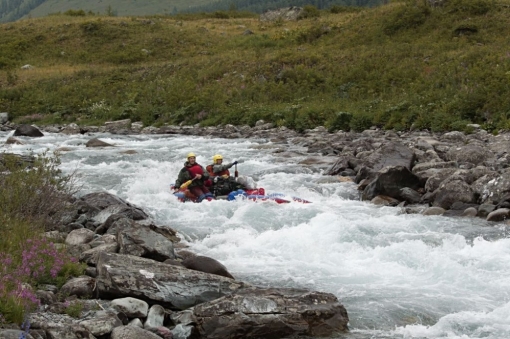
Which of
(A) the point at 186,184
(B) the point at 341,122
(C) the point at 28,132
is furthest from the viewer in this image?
(C) the point at 28,132

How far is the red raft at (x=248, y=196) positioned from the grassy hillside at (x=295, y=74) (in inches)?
344

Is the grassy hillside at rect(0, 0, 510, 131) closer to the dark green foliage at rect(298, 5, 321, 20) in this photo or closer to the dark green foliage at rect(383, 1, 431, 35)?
the dark green foliage at rect(383, 1, 431, 35)

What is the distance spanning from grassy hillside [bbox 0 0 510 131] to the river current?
851 centimetres

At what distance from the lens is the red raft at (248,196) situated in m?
13.3

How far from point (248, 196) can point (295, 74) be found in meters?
17.5

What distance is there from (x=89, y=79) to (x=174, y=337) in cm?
3243

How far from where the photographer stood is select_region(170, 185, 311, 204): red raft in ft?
43.5

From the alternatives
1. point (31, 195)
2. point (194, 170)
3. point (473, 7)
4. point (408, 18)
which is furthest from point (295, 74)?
point (31, 195)

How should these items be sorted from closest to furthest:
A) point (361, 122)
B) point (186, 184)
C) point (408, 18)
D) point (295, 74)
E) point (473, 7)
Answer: point (186, 184) → point (361, 122) → point (295, 74) → point (473, 7) → point (408, 18)

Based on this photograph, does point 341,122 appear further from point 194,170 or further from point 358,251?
point 358,251

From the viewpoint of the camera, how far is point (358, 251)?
9.79 m

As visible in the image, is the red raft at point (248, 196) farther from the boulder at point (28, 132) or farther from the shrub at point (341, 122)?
the boulder at point (28, 132)

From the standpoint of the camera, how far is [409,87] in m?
25.4

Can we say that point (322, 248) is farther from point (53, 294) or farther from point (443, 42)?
point (443, 42)
